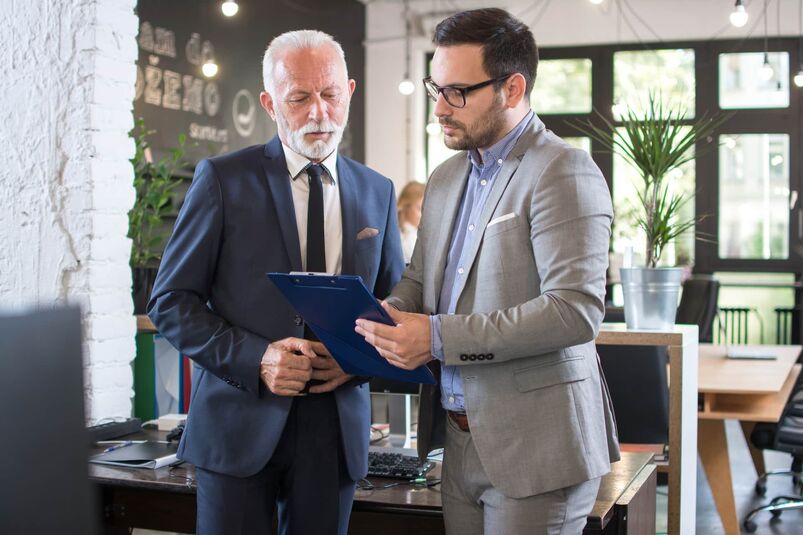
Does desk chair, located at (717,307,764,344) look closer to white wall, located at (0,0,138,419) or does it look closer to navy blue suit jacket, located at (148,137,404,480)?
white wall, located at (0,0,138,419)

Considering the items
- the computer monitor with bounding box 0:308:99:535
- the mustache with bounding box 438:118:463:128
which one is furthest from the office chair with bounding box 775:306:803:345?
the computer monitor with bounding box 0:308:99:535

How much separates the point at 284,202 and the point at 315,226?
86mm

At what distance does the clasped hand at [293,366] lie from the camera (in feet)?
6.40

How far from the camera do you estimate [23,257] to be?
3.13 metres

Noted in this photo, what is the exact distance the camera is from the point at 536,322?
1.69m

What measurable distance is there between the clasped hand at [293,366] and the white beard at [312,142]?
41 cm

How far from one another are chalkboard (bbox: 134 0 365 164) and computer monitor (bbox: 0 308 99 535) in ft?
17.7

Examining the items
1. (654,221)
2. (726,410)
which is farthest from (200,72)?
(654,221)

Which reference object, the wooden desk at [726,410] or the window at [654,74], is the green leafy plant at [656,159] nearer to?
the wooden desk at [726,410]

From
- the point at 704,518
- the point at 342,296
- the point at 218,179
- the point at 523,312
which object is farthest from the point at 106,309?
the point at 704,518

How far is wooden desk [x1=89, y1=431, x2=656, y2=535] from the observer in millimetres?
2289

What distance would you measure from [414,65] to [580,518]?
31.4ft

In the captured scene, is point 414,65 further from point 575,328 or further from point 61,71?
point 575,328

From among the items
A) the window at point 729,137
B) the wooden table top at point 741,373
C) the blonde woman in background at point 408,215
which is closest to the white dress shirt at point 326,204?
the wooden table top at point 741,373
